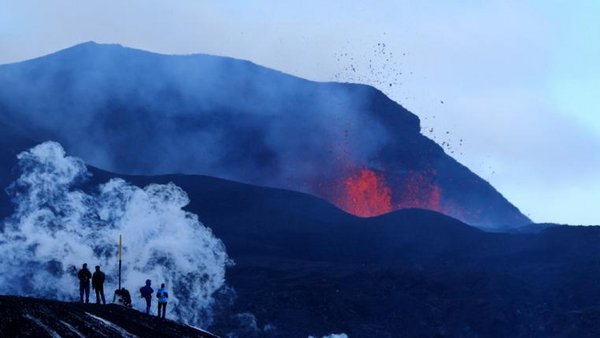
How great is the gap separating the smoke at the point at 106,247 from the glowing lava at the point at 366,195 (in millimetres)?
56293

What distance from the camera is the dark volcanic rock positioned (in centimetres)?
3312

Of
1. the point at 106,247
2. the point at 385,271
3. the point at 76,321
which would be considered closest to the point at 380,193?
the point at 385,271

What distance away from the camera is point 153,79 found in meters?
172

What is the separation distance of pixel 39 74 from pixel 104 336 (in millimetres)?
135784

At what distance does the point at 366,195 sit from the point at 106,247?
73063 mm

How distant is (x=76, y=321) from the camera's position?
118ft

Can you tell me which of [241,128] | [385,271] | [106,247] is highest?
[241,128]

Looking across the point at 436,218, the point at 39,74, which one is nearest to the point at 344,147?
the point at 436,218

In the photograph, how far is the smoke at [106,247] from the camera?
78.2 m

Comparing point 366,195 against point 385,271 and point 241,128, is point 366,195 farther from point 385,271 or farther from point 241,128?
point 385,271

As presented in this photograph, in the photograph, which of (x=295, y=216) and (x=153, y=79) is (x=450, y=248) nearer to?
(x=295, y=216)

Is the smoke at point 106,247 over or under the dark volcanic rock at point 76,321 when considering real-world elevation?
over

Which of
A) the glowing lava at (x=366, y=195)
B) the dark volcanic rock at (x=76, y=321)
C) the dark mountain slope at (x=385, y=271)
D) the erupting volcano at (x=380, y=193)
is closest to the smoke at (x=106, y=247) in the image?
the dark mountain slope at (x=385, y=271)

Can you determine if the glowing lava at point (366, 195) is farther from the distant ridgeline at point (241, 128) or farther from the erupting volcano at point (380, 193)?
the distant ridgeline at point (241, 128)
